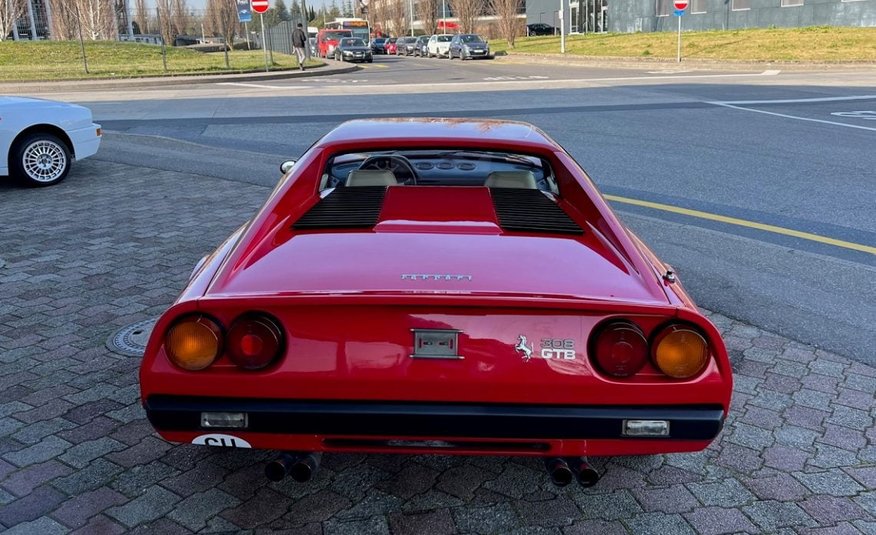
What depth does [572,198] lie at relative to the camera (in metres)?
3.63

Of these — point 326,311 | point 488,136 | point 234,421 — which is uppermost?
point 488,136

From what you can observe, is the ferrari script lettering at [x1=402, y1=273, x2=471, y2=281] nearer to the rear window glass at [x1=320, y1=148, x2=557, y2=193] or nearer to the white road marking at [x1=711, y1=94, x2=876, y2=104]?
the rear window glass at [x1=320, y1=148, x2=557, y2=193]

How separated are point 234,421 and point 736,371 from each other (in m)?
2.80

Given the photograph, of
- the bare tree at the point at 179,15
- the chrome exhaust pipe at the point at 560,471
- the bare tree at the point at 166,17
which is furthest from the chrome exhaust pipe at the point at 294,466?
the bare tree at the point at 179,15

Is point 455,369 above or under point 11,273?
above

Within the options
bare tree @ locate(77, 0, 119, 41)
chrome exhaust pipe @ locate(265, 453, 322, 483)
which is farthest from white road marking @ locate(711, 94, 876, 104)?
bare tree @ locate(77, 0, 119, 41)

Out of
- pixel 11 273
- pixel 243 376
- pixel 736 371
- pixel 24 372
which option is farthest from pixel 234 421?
pixel 11 273

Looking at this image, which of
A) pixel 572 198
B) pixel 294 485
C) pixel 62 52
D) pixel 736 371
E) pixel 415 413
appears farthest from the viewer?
pixel 62 52

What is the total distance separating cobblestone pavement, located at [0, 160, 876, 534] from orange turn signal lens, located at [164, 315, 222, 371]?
69 centimetres

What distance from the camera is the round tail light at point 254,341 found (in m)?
2.61

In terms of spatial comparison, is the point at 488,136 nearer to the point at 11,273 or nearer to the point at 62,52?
the point at 11,273

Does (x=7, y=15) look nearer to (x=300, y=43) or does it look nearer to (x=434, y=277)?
(x=300, y=43)

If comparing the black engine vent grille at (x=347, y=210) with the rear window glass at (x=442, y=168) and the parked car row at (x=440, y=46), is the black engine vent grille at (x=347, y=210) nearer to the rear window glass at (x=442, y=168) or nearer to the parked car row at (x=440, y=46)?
the rear window glass at (x=442, y=168)

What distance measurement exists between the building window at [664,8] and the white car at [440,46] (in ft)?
42.5
